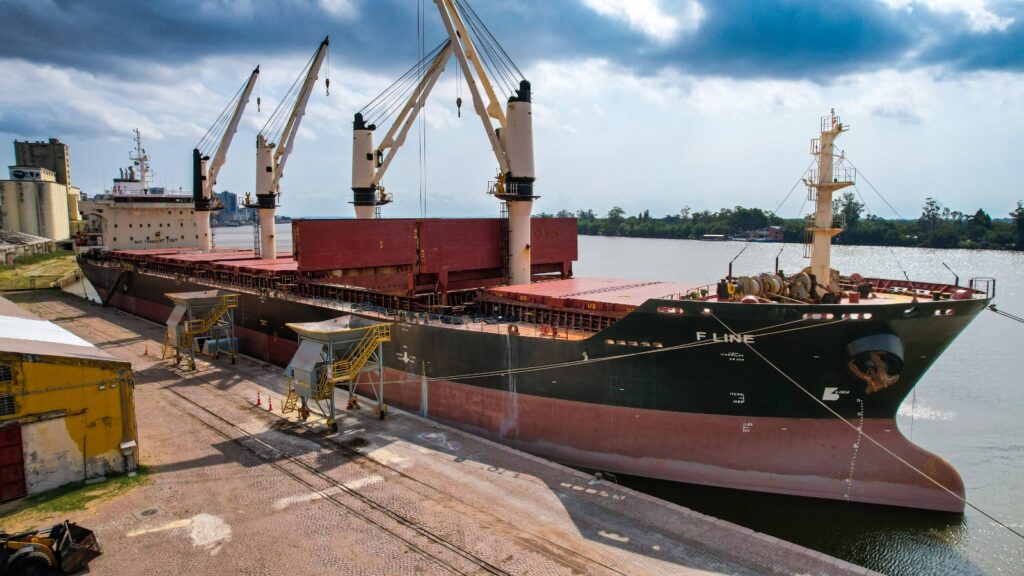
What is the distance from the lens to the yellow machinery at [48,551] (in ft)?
29.0

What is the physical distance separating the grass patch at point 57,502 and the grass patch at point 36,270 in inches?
1848

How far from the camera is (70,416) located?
1195 cm

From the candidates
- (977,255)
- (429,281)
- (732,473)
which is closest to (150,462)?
(429,281)

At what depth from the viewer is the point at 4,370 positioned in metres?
11.1

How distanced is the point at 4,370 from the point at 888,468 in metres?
18.7

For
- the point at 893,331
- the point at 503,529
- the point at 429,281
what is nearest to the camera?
the point at 503,529

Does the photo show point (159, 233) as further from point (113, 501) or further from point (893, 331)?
point (893, 331)

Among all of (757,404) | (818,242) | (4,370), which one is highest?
(818,242)

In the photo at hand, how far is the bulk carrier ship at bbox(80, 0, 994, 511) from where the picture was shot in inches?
522

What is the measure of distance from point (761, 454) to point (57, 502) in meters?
15.0

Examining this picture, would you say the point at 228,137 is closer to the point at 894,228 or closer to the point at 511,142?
the point at 511,142

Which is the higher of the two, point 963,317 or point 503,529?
point 963,317

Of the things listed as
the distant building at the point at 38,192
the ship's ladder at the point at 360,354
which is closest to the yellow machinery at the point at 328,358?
the ship's ladder at the point at 360,354

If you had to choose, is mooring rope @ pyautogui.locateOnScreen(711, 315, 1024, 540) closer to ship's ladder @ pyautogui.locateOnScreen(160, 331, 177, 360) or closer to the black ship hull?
the black ship hull
